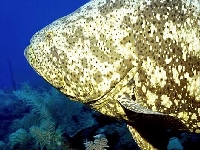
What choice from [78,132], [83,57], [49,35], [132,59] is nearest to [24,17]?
[78,132]

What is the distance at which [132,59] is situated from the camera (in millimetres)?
2443

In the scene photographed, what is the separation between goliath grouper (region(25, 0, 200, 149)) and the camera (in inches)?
95.2

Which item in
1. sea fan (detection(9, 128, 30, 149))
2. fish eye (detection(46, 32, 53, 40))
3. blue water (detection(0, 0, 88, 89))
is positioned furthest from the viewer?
blue water (detection(0, 0, 88, 89))

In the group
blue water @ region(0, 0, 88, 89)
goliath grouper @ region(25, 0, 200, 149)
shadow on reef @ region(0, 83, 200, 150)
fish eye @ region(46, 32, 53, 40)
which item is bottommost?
shadow on reef @ region(0, 83, 200, 150)

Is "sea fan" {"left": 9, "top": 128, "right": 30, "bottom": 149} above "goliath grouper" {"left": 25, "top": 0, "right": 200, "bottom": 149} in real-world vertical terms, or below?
below

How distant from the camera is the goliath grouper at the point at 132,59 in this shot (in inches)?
95.2

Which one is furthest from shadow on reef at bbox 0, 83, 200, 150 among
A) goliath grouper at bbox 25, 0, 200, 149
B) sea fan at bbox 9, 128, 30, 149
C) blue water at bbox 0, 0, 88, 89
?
blue water at bbox 0, 0, 88, 89

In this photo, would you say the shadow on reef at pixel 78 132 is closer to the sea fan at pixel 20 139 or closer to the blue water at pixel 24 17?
the sea fan at pixel 20 139

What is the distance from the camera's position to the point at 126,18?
2.52 metres

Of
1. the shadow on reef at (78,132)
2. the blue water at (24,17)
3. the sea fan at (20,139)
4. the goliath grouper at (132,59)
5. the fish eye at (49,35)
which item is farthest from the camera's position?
the blue water at (24,17)

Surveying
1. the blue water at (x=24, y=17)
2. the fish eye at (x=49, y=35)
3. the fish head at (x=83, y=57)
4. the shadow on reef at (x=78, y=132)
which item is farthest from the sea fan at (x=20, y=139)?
the blue water at (x=24, y=17)

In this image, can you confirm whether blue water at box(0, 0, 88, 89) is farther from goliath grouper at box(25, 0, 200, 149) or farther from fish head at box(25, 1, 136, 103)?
goliath grouper at box(25, 0, 200, 149)

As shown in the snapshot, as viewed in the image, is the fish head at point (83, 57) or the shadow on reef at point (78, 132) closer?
the fish head at point (83, 57)

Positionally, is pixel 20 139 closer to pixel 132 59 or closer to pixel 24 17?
pixel 132 59
